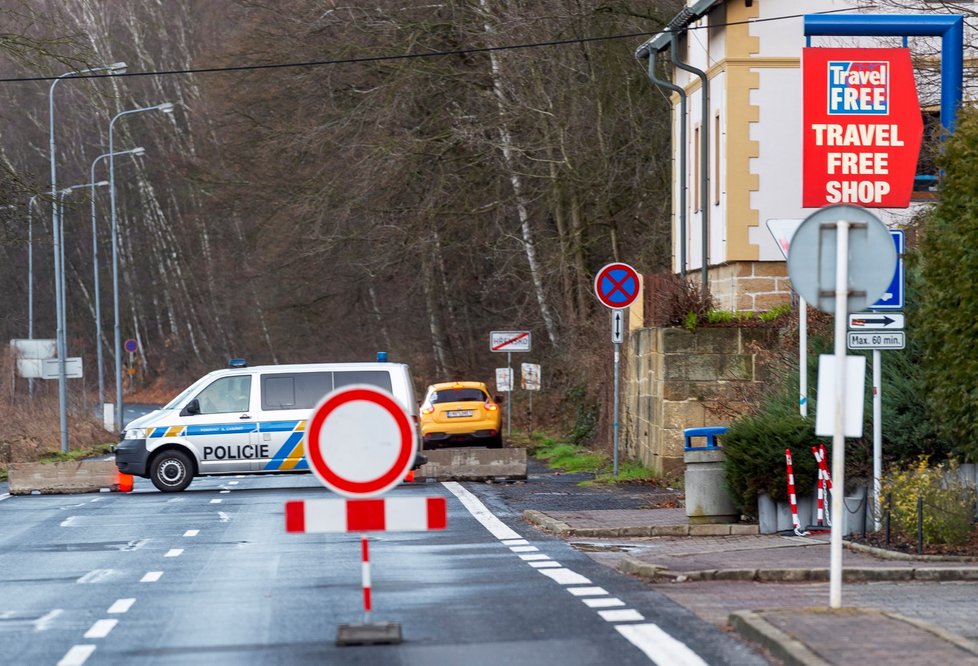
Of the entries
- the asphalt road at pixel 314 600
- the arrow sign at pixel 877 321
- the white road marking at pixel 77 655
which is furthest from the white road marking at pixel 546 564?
the white road marking at pixel 77 655

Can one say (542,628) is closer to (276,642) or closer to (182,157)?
(276,642)

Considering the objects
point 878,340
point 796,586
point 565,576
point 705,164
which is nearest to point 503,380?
point 705,164

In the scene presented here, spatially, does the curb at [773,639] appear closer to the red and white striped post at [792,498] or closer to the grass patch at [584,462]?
the red and white striped post at [792,498]

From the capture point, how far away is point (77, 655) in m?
9.43

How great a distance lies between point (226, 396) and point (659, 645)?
18254 millimetres

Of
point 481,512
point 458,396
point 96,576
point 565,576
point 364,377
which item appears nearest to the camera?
point 565,576

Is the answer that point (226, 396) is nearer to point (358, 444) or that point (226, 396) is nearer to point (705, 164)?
point (705, 164)

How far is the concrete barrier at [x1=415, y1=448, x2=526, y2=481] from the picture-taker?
26969 mm

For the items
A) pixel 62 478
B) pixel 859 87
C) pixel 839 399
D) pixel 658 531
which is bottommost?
pixel 62 478

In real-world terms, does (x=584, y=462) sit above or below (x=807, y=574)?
below

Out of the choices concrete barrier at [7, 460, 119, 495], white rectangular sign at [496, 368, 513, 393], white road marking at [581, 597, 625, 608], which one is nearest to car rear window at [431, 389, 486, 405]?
white rectangular sign at [496, 368, 513, 393]

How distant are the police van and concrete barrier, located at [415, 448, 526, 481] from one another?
3.92 feet

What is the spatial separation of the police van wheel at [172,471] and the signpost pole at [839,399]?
17489 mm

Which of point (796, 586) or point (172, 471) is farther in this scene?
point (172, 471)
